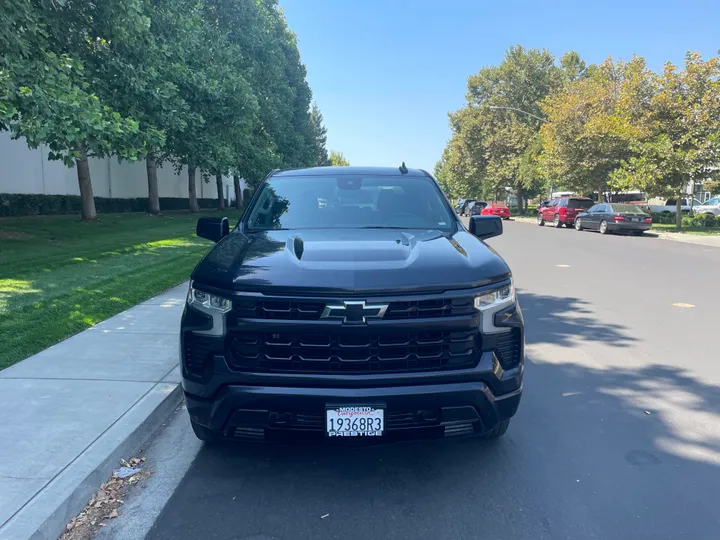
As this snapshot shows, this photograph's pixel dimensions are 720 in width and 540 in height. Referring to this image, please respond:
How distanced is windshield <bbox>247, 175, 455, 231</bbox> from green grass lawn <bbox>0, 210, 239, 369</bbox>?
117 inches

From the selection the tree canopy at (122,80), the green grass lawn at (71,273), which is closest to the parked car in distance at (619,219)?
the tree canopy at (122,80)

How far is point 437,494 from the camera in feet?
10.6

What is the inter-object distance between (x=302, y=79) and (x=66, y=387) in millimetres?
44378

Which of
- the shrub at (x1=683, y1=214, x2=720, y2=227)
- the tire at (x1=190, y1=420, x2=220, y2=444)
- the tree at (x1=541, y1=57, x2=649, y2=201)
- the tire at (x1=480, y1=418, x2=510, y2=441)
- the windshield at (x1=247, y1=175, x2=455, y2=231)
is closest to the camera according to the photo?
the tire at (x1=190, y1=420, x2=220, y2=444)

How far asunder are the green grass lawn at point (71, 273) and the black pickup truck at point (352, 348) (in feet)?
10.8

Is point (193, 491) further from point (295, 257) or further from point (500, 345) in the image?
point (500, 345)

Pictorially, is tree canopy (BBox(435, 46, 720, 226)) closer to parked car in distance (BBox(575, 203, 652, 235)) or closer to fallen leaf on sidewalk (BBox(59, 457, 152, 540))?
parked car in distance (BBox(575, 203, 652, 235))

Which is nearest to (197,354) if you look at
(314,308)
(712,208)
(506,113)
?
(314,308)

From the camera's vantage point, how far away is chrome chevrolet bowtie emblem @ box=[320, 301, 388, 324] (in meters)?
2.99

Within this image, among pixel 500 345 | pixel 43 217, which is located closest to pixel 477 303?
pixel 500 345

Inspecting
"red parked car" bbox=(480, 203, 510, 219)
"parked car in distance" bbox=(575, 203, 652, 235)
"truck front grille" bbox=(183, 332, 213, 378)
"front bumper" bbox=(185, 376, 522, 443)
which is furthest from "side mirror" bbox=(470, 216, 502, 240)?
"red parked car" bbox=(480, 203, 510, 219)

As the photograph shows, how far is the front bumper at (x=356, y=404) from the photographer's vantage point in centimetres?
298

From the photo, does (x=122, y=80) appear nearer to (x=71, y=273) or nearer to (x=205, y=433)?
(x=71, y=273)

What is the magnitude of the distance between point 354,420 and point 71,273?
8860 millimetres
